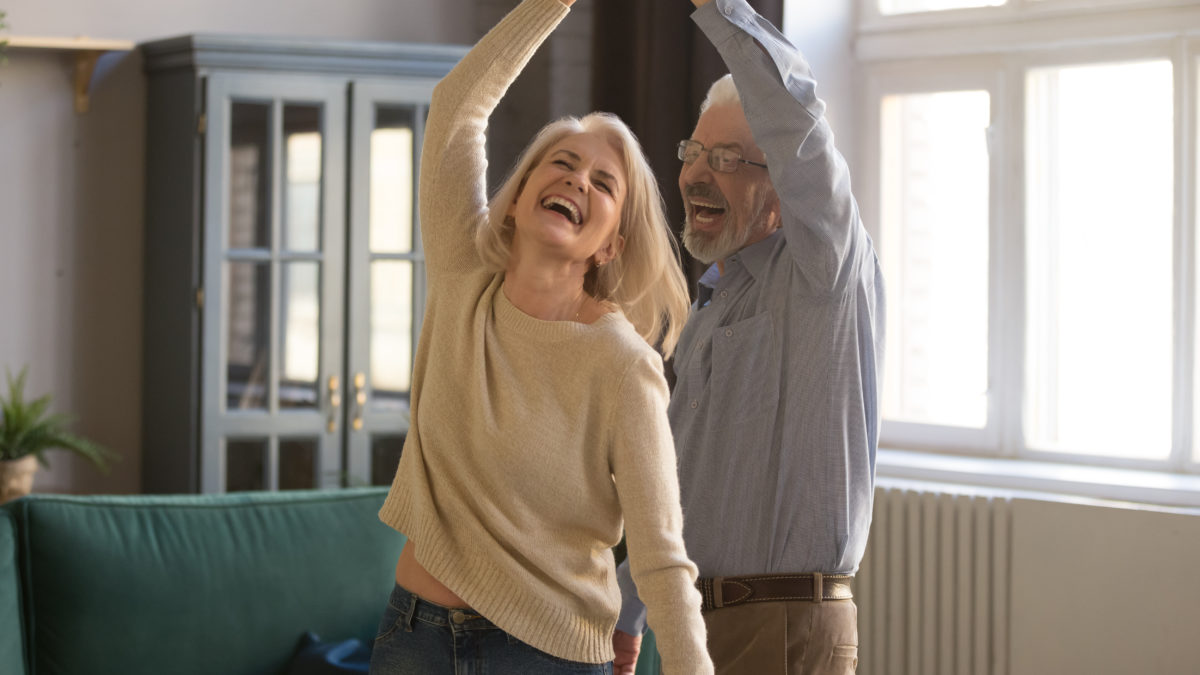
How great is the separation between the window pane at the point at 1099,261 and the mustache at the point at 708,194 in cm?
188

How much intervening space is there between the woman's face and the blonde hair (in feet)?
0.06

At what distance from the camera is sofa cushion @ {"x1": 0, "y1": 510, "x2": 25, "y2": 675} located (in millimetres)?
2100

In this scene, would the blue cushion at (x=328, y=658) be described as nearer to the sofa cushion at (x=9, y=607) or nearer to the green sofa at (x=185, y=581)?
the green sofa at (x=185, y=581)

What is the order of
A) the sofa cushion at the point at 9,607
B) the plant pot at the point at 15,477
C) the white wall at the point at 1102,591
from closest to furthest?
the sofa cushion at the point at 9,607, the white wall at the point at 1102,591, the plant pot at the point at 15,477

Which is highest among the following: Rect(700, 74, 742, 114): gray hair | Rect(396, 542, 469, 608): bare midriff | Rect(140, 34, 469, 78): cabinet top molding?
Rect(140, 34, 469, 78): cabinet top molding

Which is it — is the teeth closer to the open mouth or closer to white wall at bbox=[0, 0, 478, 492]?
the open mouth

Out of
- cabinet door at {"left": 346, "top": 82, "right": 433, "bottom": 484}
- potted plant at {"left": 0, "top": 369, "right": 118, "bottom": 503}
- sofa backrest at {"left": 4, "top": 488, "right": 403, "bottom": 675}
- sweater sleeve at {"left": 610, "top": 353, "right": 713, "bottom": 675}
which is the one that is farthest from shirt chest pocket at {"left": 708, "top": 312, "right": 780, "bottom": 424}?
potted plant at {"left": 0, "top": 369, "right": 118, "bottom": 503}

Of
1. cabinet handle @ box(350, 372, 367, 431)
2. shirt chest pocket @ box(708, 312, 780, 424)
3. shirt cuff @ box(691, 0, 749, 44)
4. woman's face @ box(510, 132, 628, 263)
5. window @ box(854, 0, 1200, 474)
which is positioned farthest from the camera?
cabinet handle @ box(350, 372, 367, 431)

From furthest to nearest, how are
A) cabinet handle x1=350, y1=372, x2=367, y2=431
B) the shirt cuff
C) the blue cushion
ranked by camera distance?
cabinet handle x1=350, y1=372, x2=367, y2=431
the blue cushion
the shirt cuff

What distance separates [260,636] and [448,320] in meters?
1.27

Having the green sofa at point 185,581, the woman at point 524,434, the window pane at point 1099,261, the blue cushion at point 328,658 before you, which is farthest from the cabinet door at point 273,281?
the woman at point 524,434

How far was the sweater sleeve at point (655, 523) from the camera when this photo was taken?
122cm

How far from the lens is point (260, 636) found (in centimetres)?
232

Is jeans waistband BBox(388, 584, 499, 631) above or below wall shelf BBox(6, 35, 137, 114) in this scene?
below
